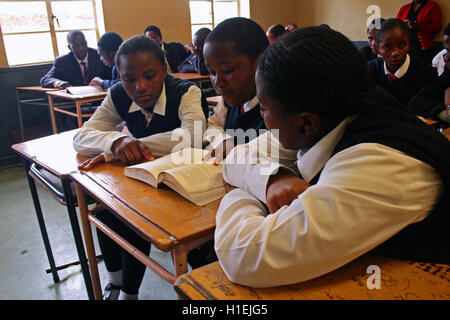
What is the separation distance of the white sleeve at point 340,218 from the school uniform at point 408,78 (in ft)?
6.77

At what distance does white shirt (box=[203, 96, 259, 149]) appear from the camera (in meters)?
1.35

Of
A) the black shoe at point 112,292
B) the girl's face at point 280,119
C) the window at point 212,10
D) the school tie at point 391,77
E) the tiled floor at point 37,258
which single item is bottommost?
the tiled floor at point 37,258

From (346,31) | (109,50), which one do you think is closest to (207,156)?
(109,50)

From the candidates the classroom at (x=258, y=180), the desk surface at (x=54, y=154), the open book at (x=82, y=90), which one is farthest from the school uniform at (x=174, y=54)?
the desk surface at (x=54, y=154)

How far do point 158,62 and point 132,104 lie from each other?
0.79ft

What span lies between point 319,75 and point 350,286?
370mm

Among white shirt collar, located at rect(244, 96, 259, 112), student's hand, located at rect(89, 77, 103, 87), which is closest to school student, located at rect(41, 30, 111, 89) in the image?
student's hand, located at rect(89, 77, 103, 87)

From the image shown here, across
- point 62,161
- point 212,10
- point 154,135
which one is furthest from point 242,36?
point 212,10

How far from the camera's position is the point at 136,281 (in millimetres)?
1415

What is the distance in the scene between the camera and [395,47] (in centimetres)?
250

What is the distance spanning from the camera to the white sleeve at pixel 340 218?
58 cm

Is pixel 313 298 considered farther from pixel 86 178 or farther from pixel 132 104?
pixel 132 104

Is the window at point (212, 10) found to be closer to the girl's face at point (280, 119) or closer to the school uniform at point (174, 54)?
the school uniform at point (174, 54)

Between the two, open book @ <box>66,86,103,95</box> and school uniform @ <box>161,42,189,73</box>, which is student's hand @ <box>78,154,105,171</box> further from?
school uniform @ <box>161,42,189,73</box>
